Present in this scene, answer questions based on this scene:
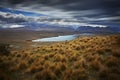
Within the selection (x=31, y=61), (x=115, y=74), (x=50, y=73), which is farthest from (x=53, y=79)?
(x=31, y=61)

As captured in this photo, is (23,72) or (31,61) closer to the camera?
(23,72)

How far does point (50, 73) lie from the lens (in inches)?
379

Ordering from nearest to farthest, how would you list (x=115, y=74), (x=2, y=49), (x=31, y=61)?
(x=115, y=74)
(x=31, y=61)
(x=2, y=49)

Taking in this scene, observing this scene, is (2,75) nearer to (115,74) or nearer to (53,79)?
(53,79)

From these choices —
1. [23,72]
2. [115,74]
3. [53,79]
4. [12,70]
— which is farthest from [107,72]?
[12,70]

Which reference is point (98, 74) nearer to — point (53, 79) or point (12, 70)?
point (53, 79)

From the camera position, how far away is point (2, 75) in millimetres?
9312

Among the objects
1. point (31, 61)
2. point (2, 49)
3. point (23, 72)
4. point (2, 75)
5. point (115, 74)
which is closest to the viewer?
point (115, 74)

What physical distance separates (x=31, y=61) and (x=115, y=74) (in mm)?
7050

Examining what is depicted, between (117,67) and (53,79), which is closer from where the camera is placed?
(53,79)

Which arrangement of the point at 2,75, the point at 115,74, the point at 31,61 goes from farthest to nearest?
the point at 31,61
the point at 2,75
the point at 115,74

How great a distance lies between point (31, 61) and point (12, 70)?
2.24 metres

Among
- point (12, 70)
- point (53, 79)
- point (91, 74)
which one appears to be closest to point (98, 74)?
point (91, 74)

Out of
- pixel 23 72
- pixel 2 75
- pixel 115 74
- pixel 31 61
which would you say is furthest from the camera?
pixel 31 61
